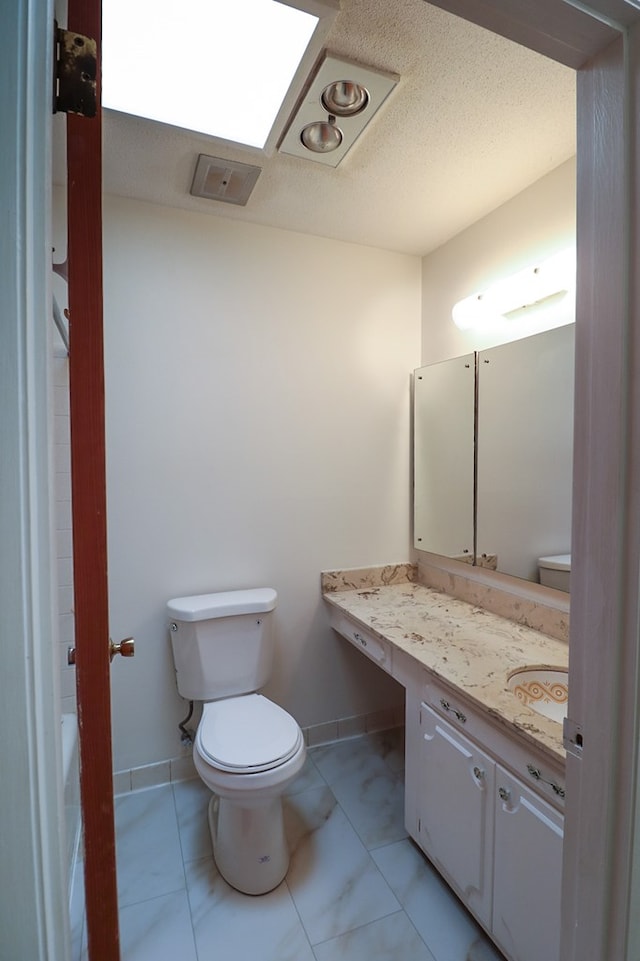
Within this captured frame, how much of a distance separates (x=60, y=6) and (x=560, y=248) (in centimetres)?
159

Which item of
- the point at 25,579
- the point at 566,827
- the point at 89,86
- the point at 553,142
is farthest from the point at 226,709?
the point at 553,142

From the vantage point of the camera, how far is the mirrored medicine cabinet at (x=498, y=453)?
1.62 metres

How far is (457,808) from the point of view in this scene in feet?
4.41

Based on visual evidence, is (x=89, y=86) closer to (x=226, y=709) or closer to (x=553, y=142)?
(x=553, y=142)

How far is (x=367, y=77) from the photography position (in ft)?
4.03

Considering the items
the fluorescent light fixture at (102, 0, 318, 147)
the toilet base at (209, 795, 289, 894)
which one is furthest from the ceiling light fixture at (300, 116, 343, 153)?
the toilet base at (209, 795, 289, 894)

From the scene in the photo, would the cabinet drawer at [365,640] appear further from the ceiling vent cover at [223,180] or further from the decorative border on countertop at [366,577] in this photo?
the ceiling vent cover at [223,180]

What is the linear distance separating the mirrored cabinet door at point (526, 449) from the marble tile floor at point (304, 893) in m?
1.12

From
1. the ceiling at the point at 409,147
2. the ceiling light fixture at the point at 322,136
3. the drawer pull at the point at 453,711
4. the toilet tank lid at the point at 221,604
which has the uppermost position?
the ceiling at the point at 409,147

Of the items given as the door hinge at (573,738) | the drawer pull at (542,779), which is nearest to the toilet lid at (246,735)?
the drawer pull at (542,779)

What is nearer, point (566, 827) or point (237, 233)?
point (566, 827)

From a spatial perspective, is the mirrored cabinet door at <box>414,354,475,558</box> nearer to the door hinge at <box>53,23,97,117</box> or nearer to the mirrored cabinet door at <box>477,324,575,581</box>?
the mirrored cabinet door at <box>477,324,575,581</box>

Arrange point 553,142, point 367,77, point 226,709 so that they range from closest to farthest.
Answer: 1. point 367,77
2. point 553,142
3. point 226,709

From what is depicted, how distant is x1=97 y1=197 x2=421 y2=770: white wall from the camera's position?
185 centimetres
